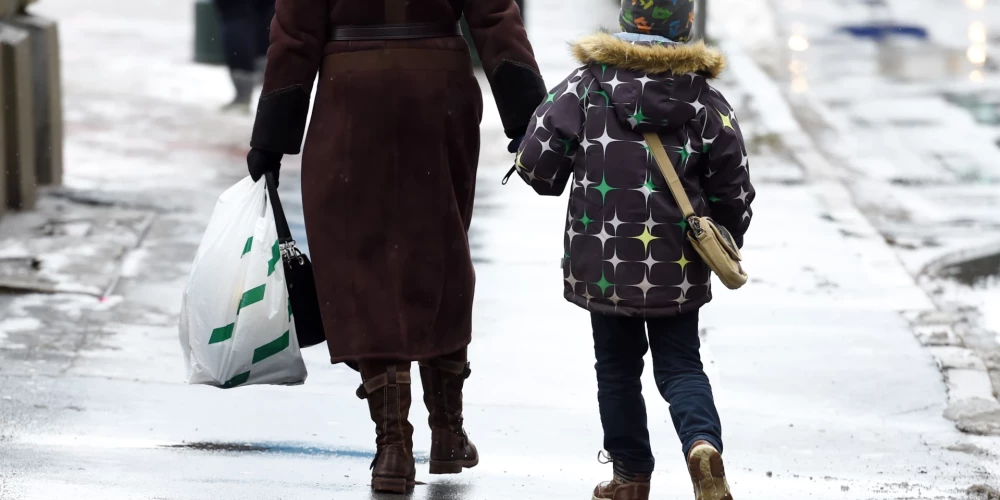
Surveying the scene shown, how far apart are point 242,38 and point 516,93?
7.93 metres

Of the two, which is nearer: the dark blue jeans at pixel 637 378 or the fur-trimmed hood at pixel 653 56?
the fur-trimmed hood at pixel 653 56

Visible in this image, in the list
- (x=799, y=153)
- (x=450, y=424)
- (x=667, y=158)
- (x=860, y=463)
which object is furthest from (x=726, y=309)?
(x=799, y=153)

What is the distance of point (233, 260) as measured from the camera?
4512 mm

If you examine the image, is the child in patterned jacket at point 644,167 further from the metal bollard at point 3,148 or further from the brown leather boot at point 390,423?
the metal bollard at point 3,148

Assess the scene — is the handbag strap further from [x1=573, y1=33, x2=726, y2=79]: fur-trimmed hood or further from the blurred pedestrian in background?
the blurred pedestrian in background

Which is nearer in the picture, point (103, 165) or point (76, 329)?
point (76, 329)

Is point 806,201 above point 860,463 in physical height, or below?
below

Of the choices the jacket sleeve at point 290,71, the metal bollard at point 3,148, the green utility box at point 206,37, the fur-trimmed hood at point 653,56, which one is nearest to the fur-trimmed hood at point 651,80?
the fur-trimmed hood at point 653,56

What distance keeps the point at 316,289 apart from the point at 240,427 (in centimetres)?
81

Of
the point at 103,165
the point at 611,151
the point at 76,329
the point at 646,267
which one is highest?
the point at 611,151

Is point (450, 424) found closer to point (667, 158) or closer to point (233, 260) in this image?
point (233, 260)

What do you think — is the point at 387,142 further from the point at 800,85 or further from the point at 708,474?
the point at 800,85

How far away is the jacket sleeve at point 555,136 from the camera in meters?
4.11

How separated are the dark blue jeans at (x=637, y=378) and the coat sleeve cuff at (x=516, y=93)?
0.68 metres
